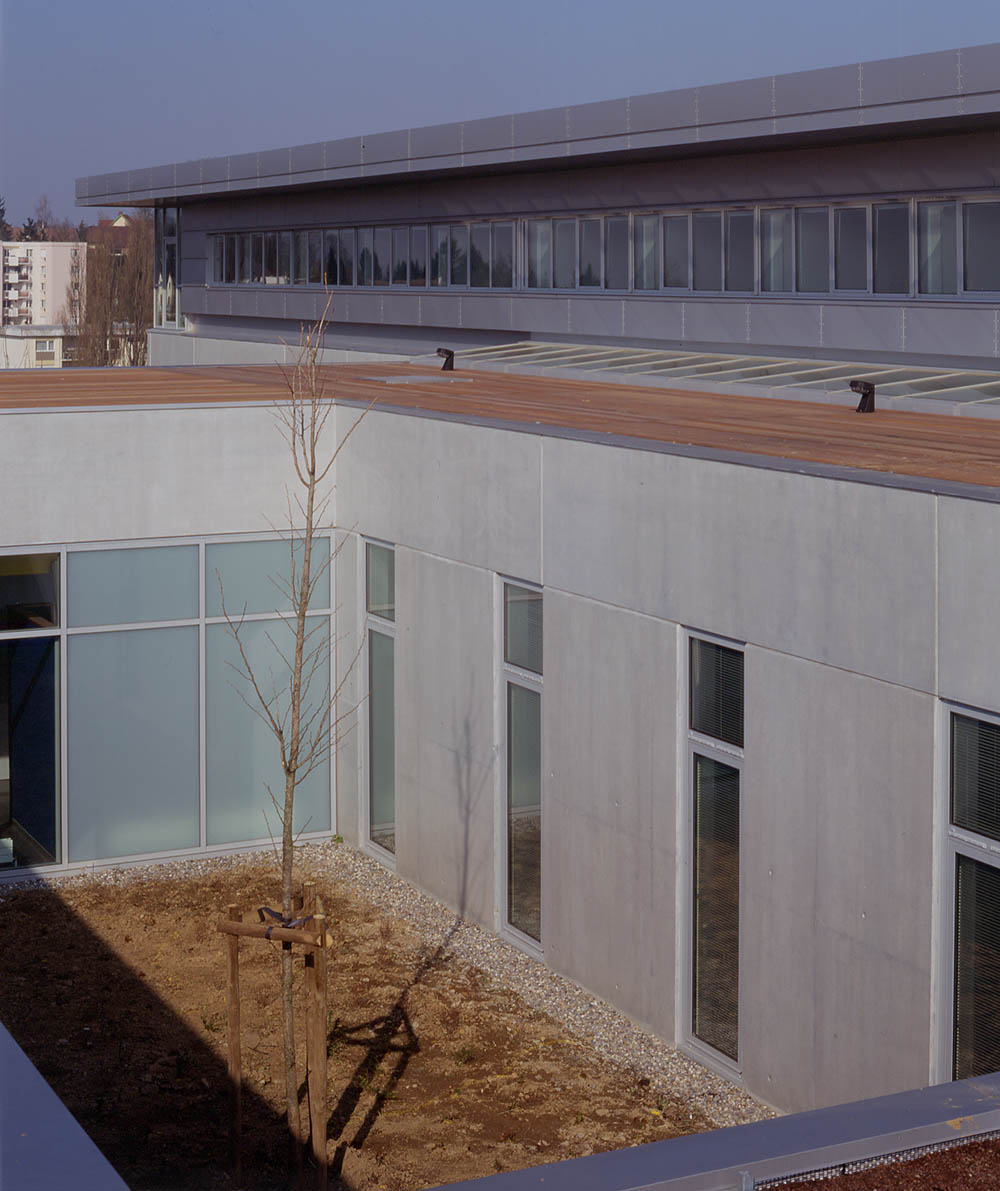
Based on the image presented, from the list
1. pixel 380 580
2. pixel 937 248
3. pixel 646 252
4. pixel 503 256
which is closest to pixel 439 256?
pixel 503 256

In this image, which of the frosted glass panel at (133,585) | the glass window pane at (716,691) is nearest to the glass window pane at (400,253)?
the frosted glass panel at (133,585)

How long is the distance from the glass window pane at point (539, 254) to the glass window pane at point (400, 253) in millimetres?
4855

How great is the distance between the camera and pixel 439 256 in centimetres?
3036

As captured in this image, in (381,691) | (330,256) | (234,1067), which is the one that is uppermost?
(330,256)

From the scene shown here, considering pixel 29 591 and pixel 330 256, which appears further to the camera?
pixel 330 256

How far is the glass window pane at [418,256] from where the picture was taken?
1219 inches

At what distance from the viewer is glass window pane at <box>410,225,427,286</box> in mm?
30969

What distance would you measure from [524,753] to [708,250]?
12.5 metres

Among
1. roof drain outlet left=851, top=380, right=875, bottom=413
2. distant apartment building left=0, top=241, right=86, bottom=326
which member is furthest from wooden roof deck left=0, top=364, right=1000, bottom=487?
distant apartment building left=0, top=241, right=86, bottom=326

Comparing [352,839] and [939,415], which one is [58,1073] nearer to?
[352,839]

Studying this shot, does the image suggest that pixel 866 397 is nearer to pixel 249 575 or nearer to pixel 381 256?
pixel 249 575

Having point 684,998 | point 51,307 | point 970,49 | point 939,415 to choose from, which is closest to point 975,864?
point 684,998

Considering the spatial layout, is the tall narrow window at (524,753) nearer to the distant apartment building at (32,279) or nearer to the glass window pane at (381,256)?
the glass window pane at (381,256)

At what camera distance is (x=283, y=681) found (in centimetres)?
1581
